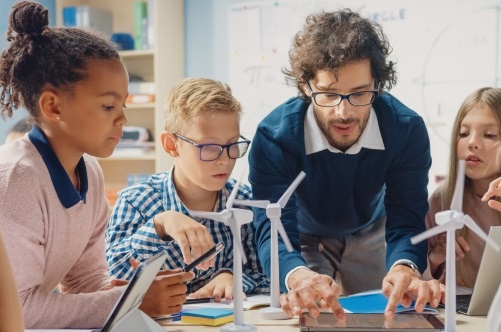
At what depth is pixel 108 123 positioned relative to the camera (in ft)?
5.24

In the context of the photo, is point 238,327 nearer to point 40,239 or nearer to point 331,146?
point 40,239

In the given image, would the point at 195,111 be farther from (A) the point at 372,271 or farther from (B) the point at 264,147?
(A) the point at 372,271

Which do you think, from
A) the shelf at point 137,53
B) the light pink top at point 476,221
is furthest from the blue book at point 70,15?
the light pink top at point 476,221

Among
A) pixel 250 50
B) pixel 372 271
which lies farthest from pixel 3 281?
pixel 250 50

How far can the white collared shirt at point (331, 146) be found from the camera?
195cm

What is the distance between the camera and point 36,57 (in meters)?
1.59

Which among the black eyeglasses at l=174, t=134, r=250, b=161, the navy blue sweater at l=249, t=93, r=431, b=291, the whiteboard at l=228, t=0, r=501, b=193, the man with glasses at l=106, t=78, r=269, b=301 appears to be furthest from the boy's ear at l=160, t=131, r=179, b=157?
the whiteboard at l=228, t=0, r=501, b=193

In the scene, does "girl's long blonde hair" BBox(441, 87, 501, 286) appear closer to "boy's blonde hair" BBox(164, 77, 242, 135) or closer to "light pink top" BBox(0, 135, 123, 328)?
"boy's blonde hair" BBox(164, 77, 242, 135)

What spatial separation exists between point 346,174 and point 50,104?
0.85 metres

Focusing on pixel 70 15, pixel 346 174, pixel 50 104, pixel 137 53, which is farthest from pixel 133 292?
pixel 70 15

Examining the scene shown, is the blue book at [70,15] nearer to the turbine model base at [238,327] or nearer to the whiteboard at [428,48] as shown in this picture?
the whiteboard at [428,48]

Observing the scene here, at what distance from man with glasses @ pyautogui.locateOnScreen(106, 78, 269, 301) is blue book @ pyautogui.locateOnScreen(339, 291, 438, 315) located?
30cm

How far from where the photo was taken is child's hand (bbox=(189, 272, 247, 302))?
1.79 m

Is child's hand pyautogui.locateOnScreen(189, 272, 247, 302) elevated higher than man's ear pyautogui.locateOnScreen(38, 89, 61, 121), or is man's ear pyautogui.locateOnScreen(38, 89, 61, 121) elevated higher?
man's ear pyautogui.locateOnScreen(38, 89, 61, 121)
